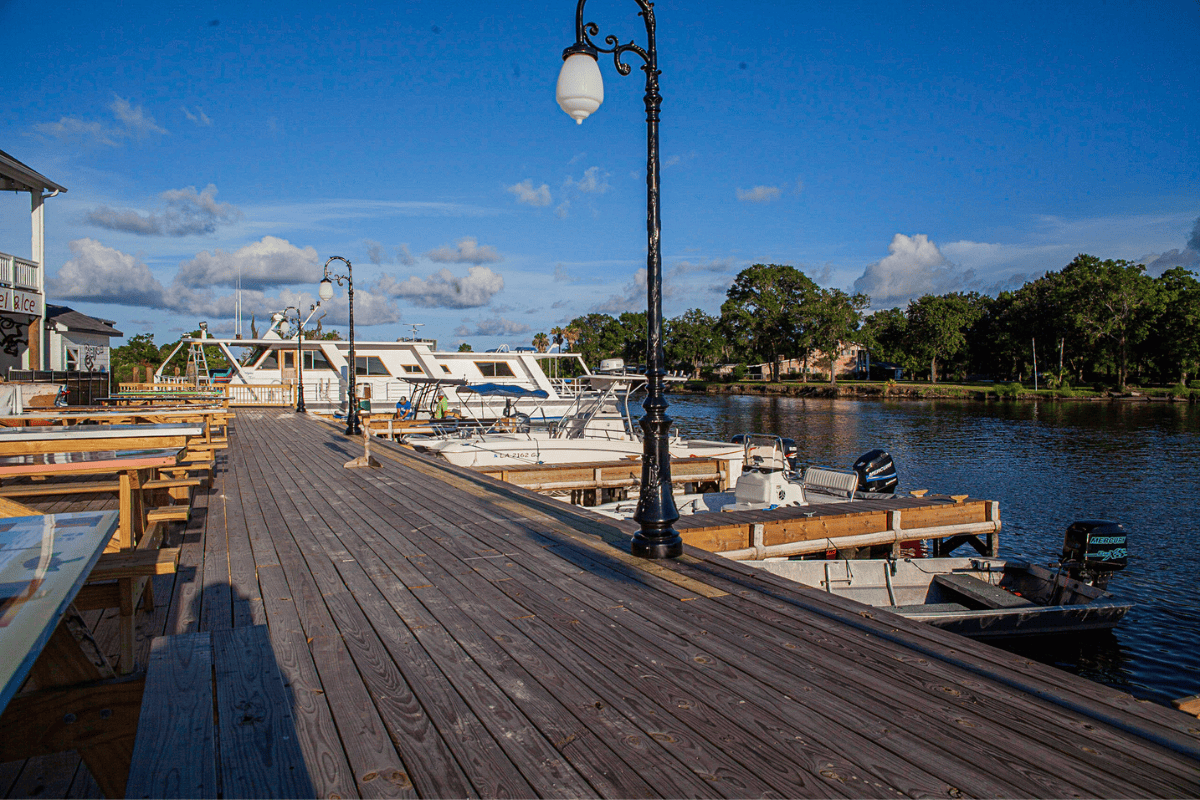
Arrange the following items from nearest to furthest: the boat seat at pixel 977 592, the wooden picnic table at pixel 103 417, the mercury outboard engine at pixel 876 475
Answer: the wooden picnic table at pixel 103 417
the boat seat at pixel 977 592
the mercury outboard engine at pixel 876 475

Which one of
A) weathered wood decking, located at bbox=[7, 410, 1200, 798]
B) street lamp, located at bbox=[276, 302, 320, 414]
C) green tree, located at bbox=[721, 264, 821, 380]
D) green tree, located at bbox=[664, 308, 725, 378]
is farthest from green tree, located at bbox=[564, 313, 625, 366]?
weathered wood decking, located at bbox=[7, 410, 1200, 798]

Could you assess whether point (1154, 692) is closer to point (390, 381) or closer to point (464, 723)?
point (464, 723)

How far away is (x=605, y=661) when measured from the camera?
3.33 metres

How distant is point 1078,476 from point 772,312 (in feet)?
→ 206

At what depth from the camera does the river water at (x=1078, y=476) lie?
32.4 ft

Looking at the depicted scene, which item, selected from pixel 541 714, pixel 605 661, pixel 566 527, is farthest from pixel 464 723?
pixel 566 527

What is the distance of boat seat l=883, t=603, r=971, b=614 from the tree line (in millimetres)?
47845

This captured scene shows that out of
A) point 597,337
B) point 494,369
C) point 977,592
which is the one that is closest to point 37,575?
point 977,592

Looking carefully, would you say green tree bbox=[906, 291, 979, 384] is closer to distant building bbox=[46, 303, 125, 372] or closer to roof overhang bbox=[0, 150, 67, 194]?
distant building bbox=[46, 303, 125, 372]

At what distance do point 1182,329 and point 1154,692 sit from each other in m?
68.1

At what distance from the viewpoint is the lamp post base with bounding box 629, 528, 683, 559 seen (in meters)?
5.23

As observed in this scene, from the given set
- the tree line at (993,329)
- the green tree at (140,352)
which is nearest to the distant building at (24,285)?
the tree line at (993,329)

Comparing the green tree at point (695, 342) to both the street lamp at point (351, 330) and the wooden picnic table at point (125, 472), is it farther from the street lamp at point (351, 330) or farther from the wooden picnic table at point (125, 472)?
the wooden picnic table at point (125, 472)

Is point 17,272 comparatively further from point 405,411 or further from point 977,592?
point 977,592
